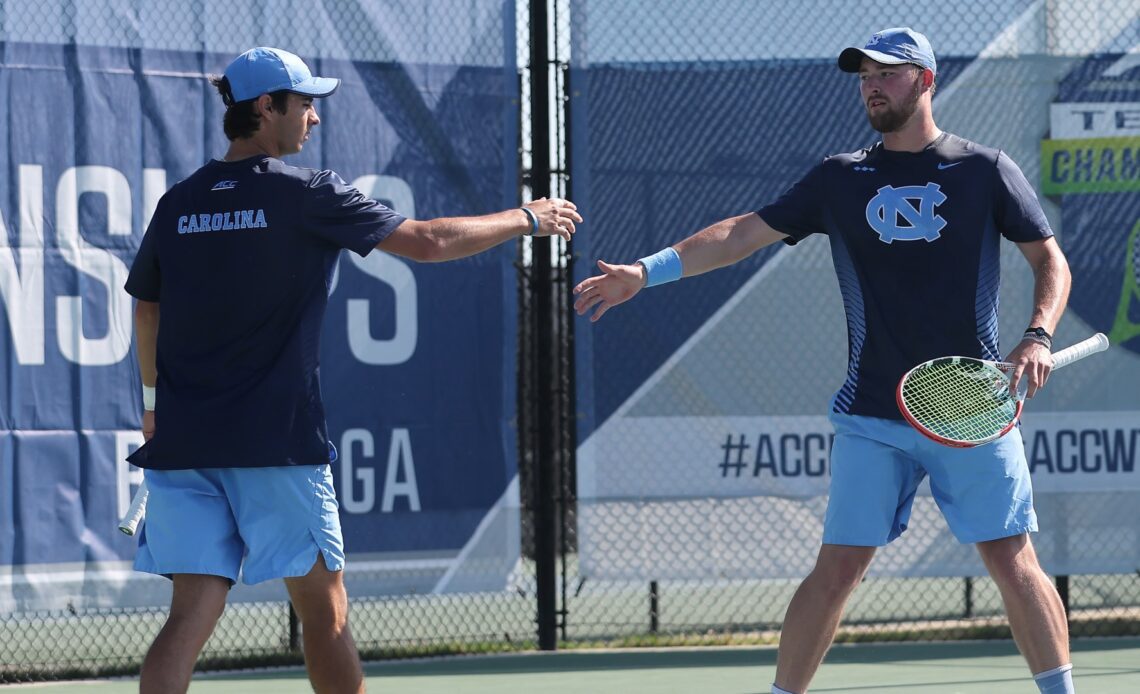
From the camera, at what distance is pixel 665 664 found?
607 cm

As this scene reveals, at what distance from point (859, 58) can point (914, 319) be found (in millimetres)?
665

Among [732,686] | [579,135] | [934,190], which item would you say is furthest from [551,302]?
[934,190]

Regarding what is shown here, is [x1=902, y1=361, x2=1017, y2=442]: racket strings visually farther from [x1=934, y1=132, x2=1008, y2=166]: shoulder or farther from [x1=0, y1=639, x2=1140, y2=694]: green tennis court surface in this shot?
[x1=0, y1=639, x2=1140, y2=694]: green tennis court surface

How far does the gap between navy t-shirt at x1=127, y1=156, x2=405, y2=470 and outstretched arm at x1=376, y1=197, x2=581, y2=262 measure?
0.23 feet

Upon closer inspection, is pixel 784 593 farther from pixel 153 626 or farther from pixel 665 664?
pixel 153 626

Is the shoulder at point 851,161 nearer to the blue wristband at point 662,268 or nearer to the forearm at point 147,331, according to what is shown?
the blue wristband at point 662,268

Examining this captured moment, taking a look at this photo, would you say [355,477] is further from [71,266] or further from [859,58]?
[859,58]

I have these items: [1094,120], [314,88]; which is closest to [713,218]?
[1094,120]

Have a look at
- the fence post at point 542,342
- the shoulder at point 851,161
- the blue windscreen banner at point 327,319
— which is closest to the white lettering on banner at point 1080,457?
the fence post at point 542,342

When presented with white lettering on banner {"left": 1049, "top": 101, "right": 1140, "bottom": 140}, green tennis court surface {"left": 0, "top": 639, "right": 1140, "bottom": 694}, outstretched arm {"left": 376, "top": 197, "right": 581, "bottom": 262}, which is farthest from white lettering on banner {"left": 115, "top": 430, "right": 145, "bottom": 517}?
white lettering on banner {"left": 1049, "top": 101, "right": 1140, "bottom": 140}

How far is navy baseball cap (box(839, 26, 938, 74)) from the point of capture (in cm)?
382

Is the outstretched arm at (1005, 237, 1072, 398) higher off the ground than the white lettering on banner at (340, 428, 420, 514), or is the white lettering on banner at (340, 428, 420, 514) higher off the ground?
the outstretched arm at (1005, 237, 1072, 398)

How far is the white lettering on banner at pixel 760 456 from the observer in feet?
20.8

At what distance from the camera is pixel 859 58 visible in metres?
3.89
